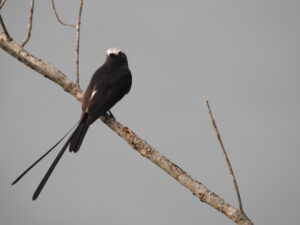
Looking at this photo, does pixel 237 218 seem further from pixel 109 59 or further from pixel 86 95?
pixel 109 59

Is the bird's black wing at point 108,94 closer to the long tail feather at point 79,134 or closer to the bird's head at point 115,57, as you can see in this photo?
the long tail feather at point 79,134

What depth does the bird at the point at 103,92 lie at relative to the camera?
3.83 metres

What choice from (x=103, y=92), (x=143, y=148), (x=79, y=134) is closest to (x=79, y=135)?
(x=79, y=134)

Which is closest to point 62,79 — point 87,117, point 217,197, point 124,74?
point 87,117

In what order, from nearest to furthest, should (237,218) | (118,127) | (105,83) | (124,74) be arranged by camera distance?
1. (237,218)
2. (118,127)
3. (105,83)
4. (124,74)

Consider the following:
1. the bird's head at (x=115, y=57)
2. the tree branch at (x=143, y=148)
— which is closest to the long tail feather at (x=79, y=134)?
the tree branch at (x=143, y=148)

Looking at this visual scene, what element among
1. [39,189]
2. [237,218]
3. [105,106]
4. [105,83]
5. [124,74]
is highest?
[124,74]

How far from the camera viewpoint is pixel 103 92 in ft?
14.3

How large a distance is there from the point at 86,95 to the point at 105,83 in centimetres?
39

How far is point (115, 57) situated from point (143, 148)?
2069mm

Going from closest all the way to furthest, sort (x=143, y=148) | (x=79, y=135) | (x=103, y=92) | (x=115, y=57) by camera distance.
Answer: (x=143, y=148), (x=79, y=135), (x=103, y=92), (x=115, y=57)

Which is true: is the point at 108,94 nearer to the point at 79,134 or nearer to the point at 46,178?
the point at 79,134

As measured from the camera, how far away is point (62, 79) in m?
3.71

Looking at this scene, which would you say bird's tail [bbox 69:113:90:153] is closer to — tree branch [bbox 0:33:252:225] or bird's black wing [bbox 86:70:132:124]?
A: bird's black wing [bbox 86:70:132:124]
